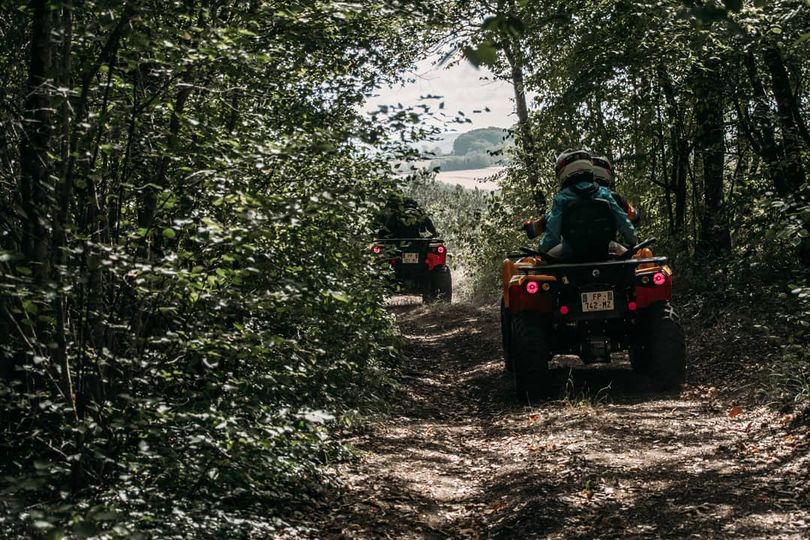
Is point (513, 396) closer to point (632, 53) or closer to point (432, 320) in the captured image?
point (632, 53)

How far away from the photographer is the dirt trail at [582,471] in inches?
188

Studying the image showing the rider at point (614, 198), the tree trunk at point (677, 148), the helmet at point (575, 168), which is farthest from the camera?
the tree trunk at point (677, 148)

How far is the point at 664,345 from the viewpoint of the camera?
7930 mm

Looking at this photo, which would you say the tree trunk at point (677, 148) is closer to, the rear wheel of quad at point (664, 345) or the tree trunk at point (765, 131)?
the tree trunk at point (765, 131)

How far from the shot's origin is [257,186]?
576 centimetres

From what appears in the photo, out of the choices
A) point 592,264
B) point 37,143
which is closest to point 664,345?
point 592,264

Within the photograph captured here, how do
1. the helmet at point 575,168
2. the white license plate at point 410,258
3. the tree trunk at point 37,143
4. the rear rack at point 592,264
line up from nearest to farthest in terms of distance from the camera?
the tree trunk at point 37,143 → the rear rack at point 592,264 → the helmet at point 575,168 → the white license plate at point 410,258

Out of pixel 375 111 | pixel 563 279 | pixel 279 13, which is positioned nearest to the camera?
pixel 279 13

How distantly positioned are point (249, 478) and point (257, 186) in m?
2.14

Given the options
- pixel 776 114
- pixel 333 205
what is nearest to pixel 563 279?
pixel 333 205

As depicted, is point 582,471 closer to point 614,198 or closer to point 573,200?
point 573,200

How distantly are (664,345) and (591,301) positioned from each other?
0.83 meters

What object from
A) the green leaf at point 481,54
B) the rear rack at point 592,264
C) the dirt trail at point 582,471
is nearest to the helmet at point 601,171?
the rear rack at point 592,264

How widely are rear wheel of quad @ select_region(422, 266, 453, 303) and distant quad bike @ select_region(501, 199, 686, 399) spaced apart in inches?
398
